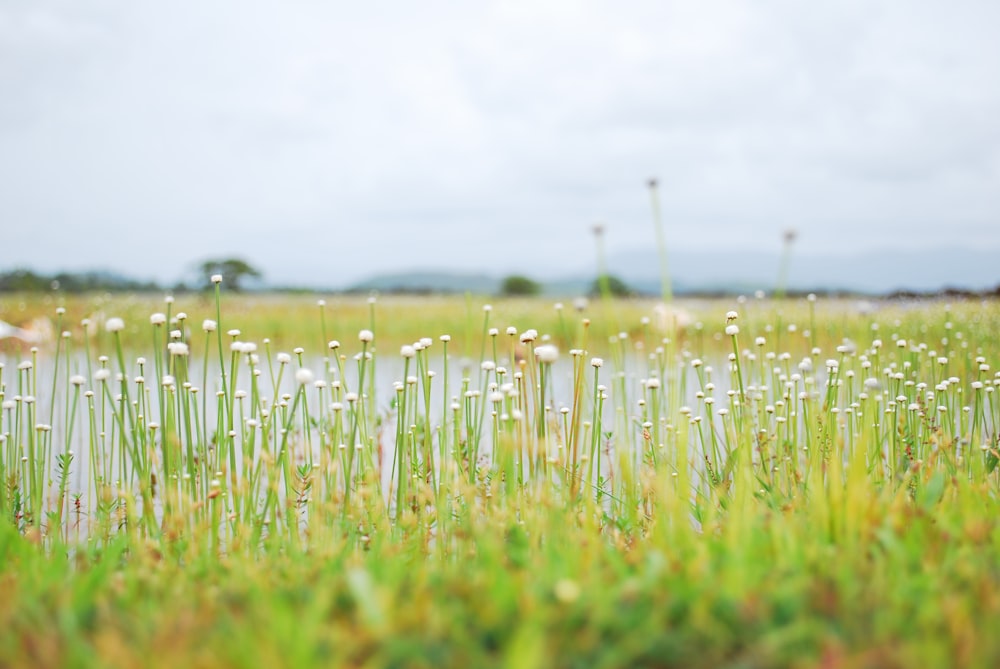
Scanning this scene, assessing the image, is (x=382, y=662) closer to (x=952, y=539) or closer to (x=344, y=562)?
(x=344, y=562)

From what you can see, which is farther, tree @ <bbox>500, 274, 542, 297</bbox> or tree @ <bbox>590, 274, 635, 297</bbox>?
tree @ <bbox>500, 274, 542, 297</bbox>

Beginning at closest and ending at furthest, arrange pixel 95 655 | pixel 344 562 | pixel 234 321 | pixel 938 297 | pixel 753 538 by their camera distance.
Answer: pixel 95 655 → pixel 753 538 → pixel 344 562 → pixel 938 297 → pixel 234 321

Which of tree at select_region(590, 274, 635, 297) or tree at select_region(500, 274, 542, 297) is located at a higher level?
tree at select_region(500, 274, 542, 297)

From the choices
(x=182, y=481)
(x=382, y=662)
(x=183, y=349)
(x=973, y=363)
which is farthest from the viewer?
(x=973, y=363)

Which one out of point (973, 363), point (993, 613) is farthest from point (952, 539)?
point (973, 363)

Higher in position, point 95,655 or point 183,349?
point 183,349

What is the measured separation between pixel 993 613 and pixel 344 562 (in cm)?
179

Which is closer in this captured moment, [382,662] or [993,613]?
[382,662]

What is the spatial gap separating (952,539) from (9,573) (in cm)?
296

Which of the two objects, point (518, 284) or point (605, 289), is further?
point (518, 284)

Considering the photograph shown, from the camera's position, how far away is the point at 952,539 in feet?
7.75

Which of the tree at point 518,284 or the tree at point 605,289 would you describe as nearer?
the tree at point 605,289

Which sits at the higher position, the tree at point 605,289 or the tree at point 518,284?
the tree at point 518,284

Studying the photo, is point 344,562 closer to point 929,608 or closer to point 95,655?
point 95,655
